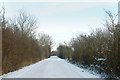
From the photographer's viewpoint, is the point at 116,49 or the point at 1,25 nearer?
the point at 116,49

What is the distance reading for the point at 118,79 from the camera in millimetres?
7465

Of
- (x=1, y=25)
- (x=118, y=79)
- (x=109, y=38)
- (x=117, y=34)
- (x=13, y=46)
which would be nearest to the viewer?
(x=118, y=79)

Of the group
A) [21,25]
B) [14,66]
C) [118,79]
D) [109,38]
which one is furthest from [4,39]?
[21,25]

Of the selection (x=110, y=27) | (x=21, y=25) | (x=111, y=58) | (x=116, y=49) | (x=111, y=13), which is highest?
(x=21, y=25)

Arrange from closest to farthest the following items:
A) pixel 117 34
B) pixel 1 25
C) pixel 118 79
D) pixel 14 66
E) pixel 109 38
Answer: pixel 118 79 → pixel 117 34 → pixel 109 38 → pixel 1 25 → pixel 14 66

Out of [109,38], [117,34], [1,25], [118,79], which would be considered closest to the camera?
[118,79]

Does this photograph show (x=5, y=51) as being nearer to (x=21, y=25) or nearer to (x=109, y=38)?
(x=109, y=38)

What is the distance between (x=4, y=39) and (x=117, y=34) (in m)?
7.81

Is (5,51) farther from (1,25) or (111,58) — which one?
(111,58)

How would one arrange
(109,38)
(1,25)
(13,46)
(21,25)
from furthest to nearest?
(21,25)
(13,46)
(1,25)
(109,38)

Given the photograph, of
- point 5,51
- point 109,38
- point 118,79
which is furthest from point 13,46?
point 118,79

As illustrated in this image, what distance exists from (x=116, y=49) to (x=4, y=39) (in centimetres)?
779

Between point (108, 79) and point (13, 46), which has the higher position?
point (13, 46)

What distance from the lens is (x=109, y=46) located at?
8.42m
